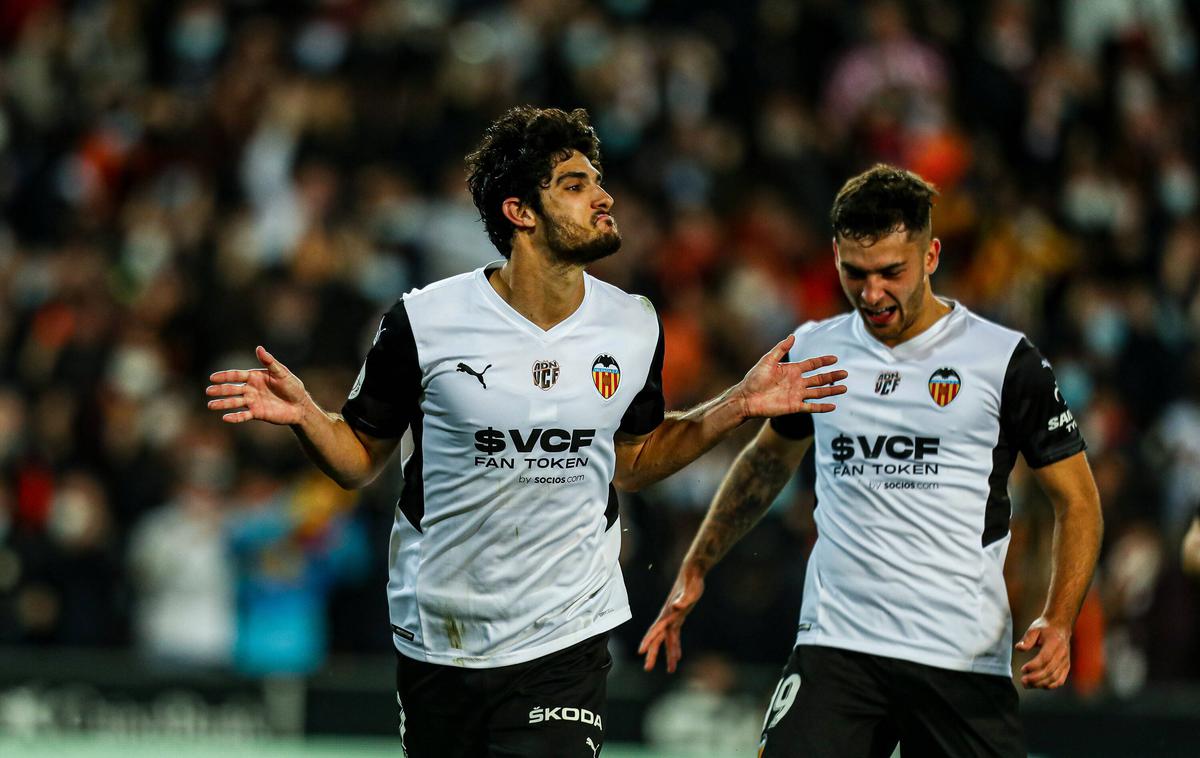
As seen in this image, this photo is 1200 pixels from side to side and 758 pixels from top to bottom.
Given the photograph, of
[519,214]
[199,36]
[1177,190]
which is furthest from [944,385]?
[199,36]

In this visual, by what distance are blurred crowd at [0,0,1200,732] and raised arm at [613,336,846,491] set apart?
403cm

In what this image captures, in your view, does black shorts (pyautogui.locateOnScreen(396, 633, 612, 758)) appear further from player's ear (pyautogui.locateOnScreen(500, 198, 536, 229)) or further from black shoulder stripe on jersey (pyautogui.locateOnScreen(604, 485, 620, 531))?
player's ear (pyautogui.locateOnScreen(500, 198, 536, 229))

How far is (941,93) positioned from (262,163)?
208 inches

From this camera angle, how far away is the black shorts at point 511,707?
588 centimetres

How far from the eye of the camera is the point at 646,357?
246 inches

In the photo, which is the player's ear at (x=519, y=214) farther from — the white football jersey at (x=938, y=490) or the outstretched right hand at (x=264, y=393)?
the white football jersey at (x=938, y=490)

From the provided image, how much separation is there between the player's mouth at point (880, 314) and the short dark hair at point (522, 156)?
1.04m

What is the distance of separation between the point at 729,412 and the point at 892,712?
1.16 meters

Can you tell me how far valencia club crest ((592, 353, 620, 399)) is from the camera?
6102mm

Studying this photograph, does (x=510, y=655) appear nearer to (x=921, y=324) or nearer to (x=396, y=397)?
(x=396, y=397)

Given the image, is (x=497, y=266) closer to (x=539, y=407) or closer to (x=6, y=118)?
(x=539, y=407)

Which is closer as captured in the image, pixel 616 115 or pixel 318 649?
pixel 318 649

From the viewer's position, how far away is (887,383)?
6.39 m

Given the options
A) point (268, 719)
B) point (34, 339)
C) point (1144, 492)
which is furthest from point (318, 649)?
point (1144, 492)
